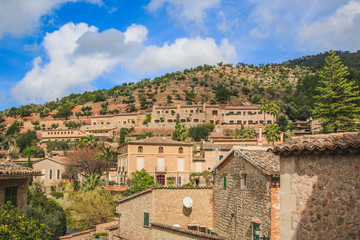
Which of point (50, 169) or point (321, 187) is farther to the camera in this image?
point (50, 169)

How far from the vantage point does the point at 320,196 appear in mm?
7660

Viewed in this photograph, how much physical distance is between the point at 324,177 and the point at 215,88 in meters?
136

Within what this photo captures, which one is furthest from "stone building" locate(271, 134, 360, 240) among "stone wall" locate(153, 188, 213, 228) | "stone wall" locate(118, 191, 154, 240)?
"stone wall" locate(118, 191, 154, 240)

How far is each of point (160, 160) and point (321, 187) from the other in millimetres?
41775

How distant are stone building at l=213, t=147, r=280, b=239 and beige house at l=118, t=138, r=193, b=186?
93.4 feet

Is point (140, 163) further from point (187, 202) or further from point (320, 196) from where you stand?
point (320, 196)

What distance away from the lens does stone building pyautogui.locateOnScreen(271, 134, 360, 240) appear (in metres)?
7.13

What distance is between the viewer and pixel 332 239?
7336mm

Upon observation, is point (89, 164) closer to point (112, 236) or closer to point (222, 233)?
point (112, 236)

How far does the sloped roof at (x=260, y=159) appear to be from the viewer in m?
14.3

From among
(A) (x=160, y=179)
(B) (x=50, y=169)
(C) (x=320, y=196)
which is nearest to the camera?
(C) (x=320, y=196)

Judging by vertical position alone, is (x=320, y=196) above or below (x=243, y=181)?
above

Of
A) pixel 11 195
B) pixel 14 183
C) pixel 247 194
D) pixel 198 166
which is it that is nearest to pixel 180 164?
pixel 198 166

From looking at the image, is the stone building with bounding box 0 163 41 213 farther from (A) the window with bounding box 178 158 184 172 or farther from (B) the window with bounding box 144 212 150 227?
(A) the window with bounding box 178 158 184 172
